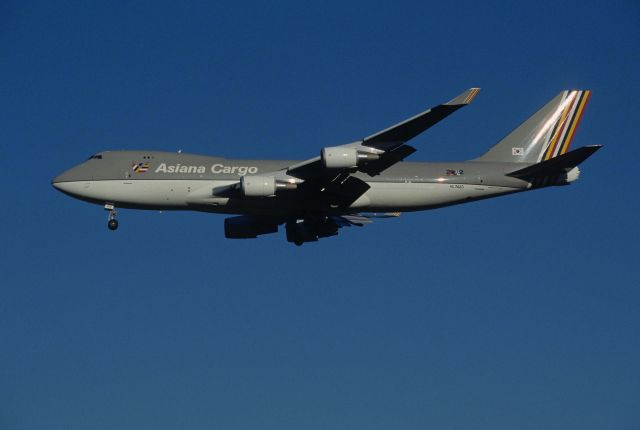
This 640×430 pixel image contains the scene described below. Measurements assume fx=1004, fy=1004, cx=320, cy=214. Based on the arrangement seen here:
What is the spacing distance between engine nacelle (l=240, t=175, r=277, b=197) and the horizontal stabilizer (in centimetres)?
1421

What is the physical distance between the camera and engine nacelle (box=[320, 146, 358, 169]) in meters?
49.2

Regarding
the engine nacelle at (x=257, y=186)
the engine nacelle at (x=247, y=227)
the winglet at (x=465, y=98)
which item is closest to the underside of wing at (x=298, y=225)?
the engine nacelle at (x=247, y=227)

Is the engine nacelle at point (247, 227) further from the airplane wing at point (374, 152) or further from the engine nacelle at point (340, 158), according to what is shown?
the engine nacelle at point (340, 158)

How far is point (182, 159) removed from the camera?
54188 millimetres

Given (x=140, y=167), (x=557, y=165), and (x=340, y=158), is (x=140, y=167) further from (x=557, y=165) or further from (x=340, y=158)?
(x=557, y=165)

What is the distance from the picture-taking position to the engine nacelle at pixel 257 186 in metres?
50.7

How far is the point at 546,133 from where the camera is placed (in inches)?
2370

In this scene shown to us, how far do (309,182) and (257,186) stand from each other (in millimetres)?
2965

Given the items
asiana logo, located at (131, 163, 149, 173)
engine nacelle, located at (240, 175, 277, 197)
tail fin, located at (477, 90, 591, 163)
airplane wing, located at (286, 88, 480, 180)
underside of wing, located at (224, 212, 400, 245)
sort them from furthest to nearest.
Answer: tail fin, located at (477, 90, 591, 163)
underside of wing, located at (224, 212, 400, 245)
asiana logo, located at (131, 163, 149, 173)
engine nacelle, located at (240, 175, 277, 197)
airplane wing, located at (286, 88, 480, 180)

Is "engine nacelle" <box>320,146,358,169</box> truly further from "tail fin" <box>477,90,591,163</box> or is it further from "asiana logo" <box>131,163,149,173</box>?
"tail fin" <box>477,90,591,163</box>

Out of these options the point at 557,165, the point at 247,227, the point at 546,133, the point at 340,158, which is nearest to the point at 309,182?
the point at 340,158

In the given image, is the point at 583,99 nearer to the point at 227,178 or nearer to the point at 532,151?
the point at 532,151

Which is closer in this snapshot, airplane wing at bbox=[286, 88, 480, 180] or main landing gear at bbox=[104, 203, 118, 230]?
airplane wing at bbox=[286, 88, 480, 180]

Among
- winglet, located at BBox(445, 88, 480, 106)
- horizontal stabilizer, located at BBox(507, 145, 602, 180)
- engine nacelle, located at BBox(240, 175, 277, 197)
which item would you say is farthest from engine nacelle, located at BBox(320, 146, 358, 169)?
horizontal stabilizer, located at BBox(507, 145, 602, 180)
